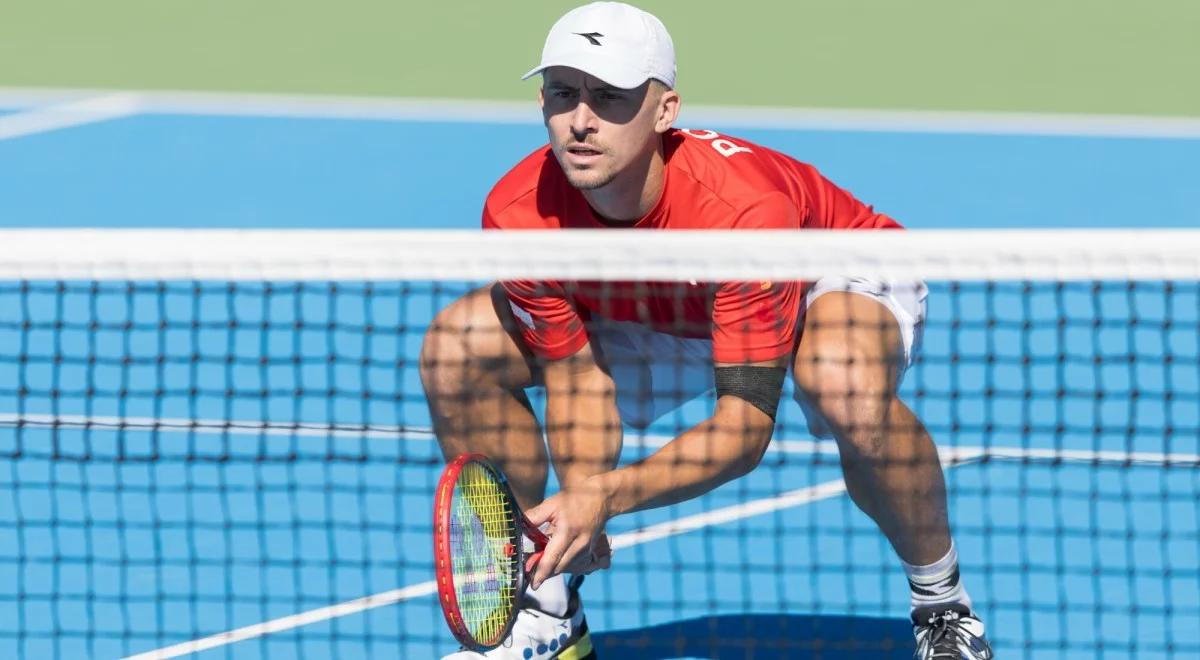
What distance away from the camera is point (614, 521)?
535 cm

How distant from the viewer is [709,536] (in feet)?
17.1

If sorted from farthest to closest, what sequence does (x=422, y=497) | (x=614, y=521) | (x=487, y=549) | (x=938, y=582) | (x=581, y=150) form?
1. (x=422, y=497)
2. (x=614, y=521)
3. (x=938, y=582)
4. (x=581, y=150)
5. (x=487, y=549)

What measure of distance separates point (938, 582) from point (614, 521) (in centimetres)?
138

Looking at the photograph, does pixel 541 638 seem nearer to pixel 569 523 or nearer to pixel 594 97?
pixel 569 523

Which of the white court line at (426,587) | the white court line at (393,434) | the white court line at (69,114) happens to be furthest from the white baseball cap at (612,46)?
the white court line at (69,114)

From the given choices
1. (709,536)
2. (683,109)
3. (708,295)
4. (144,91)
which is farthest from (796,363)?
(144,91)

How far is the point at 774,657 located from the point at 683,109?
6246 mm

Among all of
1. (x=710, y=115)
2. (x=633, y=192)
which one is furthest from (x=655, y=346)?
(x=710, y=115)

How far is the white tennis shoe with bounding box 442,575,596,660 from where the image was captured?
4395 millimetres

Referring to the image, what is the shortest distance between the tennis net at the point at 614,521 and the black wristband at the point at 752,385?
24cm

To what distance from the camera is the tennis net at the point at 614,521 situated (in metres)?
3.67

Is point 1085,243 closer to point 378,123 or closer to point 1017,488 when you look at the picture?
point 1017,488

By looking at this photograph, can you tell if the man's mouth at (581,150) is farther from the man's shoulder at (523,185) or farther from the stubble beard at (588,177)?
the man's shoulder at (523,185)

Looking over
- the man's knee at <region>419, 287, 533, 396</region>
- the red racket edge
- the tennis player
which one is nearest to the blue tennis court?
the man's knee at <region>419, 287, 533, 396</region>
